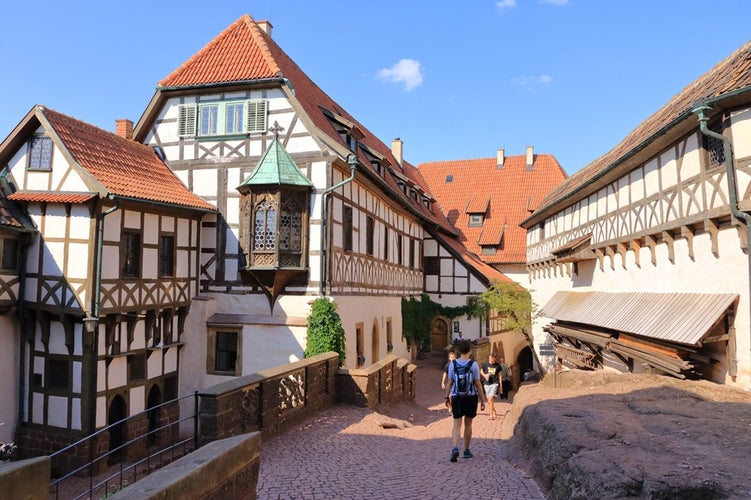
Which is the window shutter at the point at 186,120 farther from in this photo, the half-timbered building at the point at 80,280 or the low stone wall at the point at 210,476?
the low stone wall at the point at 210,476

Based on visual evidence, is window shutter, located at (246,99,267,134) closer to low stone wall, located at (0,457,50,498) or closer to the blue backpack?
the blue backpack

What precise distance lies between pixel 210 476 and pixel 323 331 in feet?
35.4

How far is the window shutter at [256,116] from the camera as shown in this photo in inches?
659

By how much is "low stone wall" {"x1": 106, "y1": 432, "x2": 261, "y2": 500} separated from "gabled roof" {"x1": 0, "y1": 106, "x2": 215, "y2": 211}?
9.73 metres

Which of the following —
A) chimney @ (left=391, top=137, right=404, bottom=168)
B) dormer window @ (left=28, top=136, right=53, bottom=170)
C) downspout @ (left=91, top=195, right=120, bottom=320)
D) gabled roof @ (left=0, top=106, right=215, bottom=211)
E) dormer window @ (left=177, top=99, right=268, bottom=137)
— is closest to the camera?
downspout @ (left=91, top=195, right=120, bottom=320)

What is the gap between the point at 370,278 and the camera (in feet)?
65.8

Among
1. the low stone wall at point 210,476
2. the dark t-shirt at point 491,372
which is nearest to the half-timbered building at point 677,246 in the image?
the dark t-shirt at point 491,372

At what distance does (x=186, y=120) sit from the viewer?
1752 cm

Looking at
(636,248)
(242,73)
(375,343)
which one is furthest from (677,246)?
(242,73)

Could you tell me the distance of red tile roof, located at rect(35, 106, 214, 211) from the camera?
14.0 meters

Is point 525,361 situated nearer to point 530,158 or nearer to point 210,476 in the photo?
point 530,158

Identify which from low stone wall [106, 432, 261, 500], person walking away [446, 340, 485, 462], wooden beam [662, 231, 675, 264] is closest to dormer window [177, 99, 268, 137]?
wooden beam [662, 231, 675, 264]

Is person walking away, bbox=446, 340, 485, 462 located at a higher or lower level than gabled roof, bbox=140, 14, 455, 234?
lower

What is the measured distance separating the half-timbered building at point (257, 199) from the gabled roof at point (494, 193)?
1807cm
